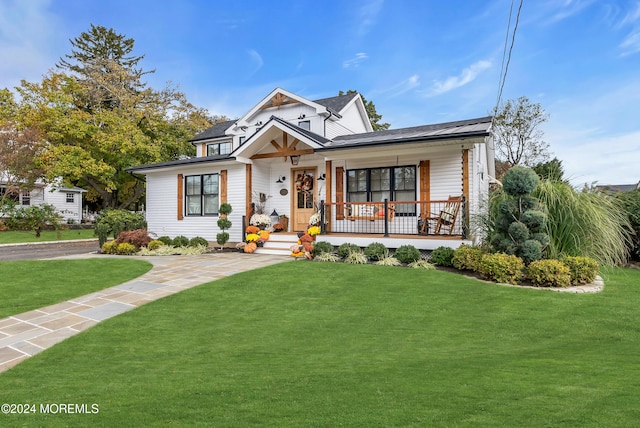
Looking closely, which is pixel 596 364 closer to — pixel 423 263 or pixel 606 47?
pixel 423 263

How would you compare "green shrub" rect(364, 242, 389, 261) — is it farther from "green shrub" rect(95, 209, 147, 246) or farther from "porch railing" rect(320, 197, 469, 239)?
"green shrub" rect(95, 209, 147, 246)

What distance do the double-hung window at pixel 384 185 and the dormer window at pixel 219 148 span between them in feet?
34.7

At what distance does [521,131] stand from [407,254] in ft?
70.9

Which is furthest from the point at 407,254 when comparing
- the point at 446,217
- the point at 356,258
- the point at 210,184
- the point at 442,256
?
the point at 210,184

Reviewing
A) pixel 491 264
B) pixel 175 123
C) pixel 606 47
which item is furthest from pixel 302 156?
pixel 175 123

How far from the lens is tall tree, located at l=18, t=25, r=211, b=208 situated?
67.1ft

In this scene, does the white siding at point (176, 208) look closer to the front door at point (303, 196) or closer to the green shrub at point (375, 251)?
the front door at point (303, 196)

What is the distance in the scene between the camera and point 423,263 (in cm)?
911

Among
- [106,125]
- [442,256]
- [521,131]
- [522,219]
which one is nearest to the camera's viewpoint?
[522,219]

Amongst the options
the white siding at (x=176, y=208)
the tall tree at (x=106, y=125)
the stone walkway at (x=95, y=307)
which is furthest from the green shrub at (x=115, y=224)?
the tall tree at (x=106, y=125)

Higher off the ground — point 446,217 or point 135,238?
point 446,217

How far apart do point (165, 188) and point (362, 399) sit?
15.2m

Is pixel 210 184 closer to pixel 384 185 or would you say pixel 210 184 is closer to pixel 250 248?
pixel 250 248

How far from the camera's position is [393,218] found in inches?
452
